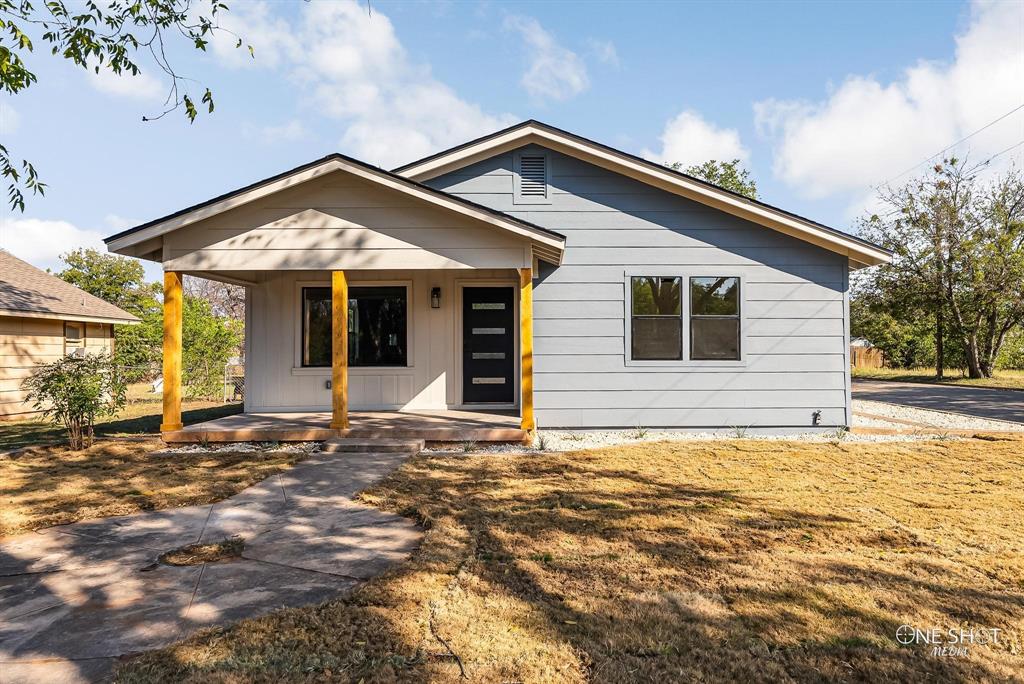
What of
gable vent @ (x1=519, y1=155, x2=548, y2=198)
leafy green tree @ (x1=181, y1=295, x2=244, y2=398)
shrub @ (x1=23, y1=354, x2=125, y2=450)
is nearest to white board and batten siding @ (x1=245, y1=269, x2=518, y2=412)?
gable vent @ (x1=519, y1=155, x2=548, y2=198)

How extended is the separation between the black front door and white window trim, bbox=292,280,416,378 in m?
0.91

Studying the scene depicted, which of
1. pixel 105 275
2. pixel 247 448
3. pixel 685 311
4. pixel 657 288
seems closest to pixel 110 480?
pixel 247 448

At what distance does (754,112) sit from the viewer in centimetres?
1848

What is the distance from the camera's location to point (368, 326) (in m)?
9.15

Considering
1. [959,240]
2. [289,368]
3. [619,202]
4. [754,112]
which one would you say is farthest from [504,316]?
[959,240]

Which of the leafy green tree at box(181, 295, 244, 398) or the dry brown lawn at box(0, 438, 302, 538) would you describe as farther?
→ the leafy green tree at box(181, 295, 244, 398)

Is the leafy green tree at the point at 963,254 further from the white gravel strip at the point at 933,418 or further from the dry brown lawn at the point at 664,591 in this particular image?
the dry brown lawn at the point at 664,591

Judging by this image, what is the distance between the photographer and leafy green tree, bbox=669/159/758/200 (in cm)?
2875

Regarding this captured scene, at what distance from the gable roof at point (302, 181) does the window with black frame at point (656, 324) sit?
2.33m

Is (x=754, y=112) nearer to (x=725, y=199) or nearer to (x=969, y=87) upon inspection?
(x=969, y=87)

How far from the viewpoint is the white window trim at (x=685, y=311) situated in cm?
816

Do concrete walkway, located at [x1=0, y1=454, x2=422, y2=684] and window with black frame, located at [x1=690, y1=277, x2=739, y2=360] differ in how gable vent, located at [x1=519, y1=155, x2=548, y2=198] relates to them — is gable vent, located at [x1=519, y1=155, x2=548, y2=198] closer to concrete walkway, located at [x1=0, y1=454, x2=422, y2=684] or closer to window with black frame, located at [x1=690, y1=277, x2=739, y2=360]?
window with black frame, located at [x1=690, y1=277, x2=739, y2=360]

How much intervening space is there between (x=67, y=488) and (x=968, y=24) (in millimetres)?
22909

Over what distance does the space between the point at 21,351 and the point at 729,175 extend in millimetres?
29902
